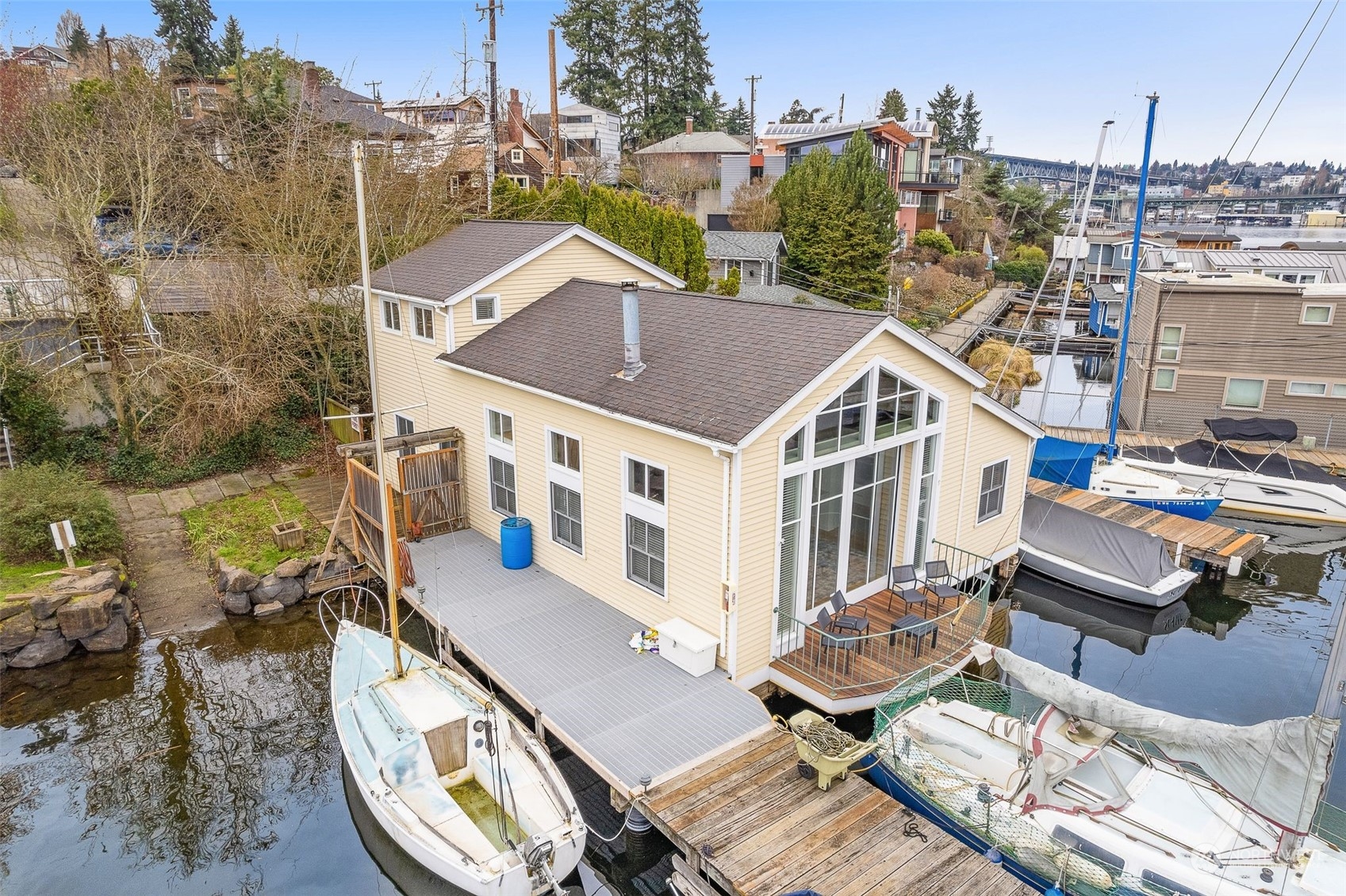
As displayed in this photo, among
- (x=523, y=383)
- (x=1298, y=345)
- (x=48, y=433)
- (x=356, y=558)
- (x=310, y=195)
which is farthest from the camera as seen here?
(x=1298, y=345)

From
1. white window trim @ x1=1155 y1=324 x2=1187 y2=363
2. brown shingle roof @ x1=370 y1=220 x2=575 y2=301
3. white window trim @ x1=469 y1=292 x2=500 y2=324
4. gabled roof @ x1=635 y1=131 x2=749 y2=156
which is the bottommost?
white window trim @ x1=1155 y1=324 x2=1187 y2=363

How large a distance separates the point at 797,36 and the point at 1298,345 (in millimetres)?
24189

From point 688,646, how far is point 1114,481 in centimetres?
1432

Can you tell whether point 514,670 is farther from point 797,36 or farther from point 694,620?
point 797,36

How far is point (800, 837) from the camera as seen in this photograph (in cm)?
825

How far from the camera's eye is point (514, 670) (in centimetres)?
1108

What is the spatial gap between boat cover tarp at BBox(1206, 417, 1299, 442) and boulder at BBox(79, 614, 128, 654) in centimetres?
2538

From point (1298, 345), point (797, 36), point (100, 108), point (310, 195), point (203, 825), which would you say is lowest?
point (203, 825)

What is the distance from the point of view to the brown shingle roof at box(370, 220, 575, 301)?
1603cm

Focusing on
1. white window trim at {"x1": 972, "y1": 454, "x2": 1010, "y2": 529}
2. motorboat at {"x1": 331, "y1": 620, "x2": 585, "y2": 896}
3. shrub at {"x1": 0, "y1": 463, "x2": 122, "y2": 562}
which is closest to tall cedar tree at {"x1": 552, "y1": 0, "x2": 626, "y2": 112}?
shrub at {"x1": 0, "y1": 463, "x2": 122, "y2": 562}

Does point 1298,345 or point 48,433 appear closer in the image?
point 48,433

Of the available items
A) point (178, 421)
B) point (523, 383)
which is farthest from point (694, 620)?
point (178, 421)

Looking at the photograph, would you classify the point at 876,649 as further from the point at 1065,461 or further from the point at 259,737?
the point at 1065,461

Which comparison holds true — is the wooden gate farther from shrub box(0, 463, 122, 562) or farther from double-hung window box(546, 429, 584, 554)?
shrub box(0, 463, 122, 562)
